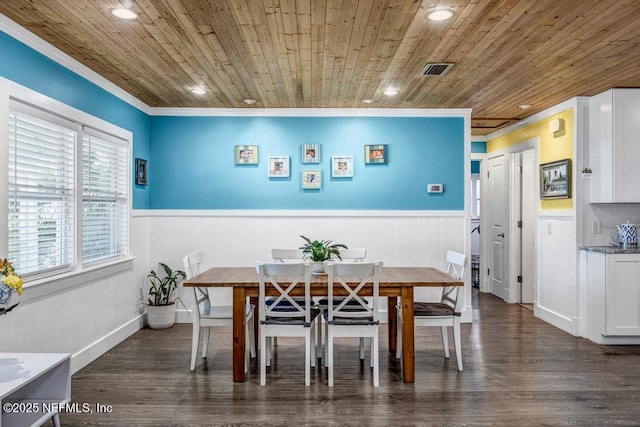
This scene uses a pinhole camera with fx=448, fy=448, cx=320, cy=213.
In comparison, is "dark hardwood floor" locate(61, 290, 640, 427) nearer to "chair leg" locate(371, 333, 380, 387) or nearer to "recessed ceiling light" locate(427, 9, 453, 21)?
"chair leg" locate(371, 333, 380, 387)

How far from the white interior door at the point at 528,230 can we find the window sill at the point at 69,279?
199 inches

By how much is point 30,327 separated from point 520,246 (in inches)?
226

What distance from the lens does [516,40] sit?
303 cm

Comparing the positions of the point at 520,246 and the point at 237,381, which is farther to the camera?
the point at 520,246

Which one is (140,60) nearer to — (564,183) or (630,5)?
(630,5)

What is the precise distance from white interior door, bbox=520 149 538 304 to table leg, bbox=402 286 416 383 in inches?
137

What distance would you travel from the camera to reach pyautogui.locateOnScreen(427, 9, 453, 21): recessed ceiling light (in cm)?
260

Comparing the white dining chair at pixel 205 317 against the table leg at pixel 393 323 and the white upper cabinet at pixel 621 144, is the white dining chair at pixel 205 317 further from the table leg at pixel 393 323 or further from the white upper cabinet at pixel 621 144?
the white upper cabinet at pixel 621 144

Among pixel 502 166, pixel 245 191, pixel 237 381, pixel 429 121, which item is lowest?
pixel 237 381

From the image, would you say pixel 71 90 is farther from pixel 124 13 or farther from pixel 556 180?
pixel 556 180

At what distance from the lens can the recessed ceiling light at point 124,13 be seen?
2598 mm

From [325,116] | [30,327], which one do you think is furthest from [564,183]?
[30,327]

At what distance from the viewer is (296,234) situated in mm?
5258

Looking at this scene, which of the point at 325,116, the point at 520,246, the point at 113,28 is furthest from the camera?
the point at 520,246
